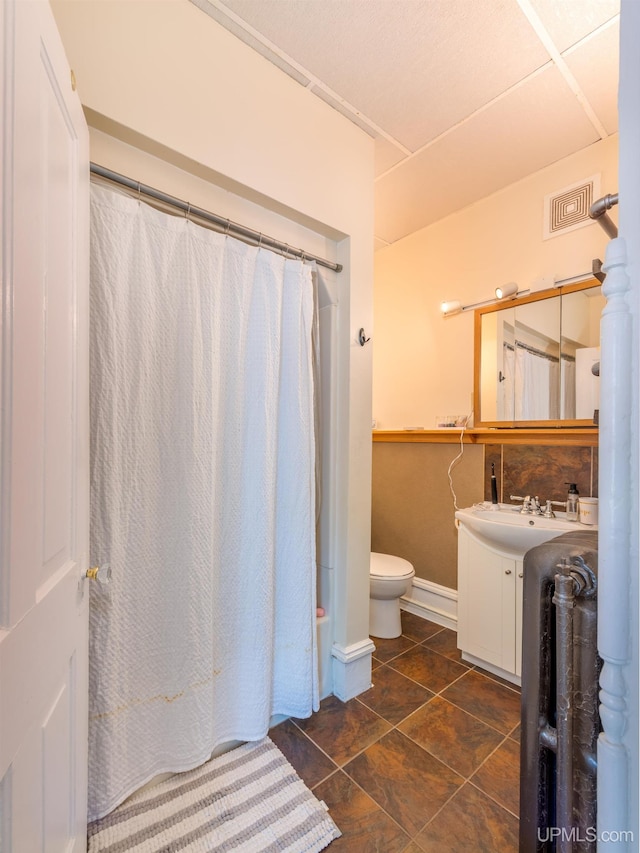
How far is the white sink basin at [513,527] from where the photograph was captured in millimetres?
1715

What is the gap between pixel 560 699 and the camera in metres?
0.77

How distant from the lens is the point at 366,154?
1.82m

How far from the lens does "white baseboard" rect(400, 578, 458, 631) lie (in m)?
2.39

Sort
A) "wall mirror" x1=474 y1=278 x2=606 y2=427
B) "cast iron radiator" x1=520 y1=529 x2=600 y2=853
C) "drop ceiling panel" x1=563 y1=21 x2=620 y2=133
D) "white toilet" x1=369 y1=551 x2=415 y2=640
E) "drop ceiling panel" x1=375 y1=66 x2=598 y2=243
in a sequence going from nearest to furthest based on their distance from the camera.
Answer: "cast iron radiator" x1=520 y1=529 x2=600 y2=853 → "drop ceiling panel" x1=563 y1=21 x2=620 y2=133 → "drop ceiling panel" x1=375 y1=66 x2=598 y2=243 → "wall mirror" x1=474 y1=278 x2=606 y2=427 → "white toilet" x1=369 y1=551 x2=415 y2=640

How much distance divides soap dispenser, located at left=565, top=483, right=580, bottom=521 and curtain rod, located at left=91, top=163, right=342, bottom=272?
1656 millimetres

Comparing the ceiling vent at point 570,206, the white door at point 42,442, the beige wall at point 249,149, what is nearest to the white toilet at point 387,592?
the beige wall at point 249,149

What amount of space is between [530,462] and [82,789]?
7.51ft

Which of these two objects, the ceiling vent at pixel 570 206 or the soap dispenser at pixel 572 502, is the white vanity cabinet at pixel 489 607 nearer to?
Answer: the soap dispenser at pixel 572 502

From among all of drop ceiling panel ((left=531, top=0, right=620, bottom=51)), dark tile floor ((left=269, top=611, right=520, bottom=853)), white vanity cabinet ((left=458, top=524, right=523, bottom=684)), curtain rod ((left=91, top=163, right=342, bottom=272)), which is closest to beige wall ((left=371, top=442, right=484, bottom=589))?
white vanity cabinet ((left=458, top=524, right=523, bottom=684))

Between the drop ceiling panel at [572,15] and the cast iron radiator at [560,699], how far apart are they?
182cm

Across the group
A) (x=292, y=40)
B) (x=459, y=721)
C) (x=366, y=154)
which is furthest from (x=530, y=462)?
(x=292, y=40)

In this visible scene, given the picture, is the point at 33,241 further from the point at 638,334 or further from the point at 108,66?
the point at 638,334

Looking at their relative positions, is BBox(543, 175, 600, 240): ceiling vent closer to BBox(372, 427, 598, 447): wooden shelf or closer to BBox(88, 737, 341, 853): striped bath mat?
BBox(372, 427, 598, 447): wooden shelf

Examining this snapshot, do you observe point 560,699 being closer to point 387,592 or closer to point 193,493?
point 193,493
